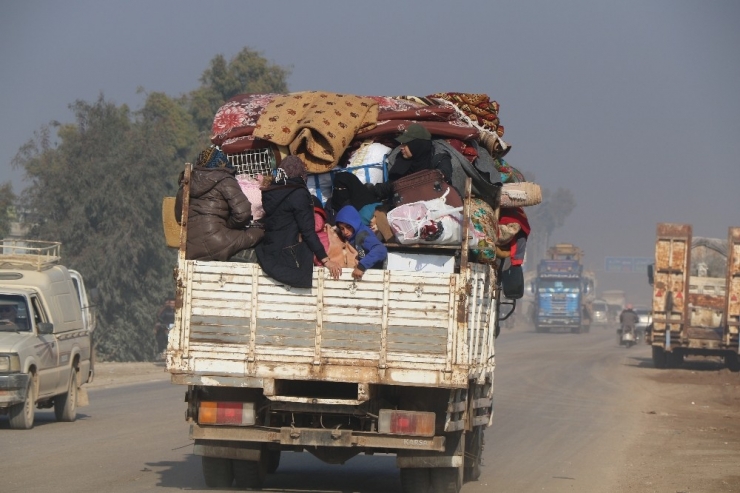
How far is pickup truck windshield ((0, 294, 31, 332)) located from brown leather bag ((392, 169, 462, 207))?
296 inches

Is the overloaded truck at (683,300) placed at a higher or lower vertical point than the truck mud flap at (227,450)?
higher

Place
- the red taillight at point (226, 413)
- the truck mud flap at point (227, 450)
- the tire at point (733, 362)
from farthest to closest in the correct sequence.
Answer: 1. the tire at point (733, 362)
2. the truck mud flap at point (227, 450)
3. the red taillight at point (226, 413)

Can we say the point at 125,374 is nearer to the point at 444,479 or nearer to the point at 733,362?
the point at 733,362

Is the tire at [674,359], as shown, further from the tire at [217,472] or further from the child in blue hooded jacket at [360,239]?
the child in blue hooded jacket at [360,239]

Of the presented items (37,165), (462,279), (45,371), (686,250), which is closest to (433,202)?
(462,279)

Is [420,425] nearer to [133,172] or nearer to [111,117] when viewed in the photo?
[133,172]

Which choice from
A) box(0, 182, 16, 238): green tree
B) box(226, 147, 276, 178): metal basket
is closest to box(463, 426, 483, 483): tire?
box(226, 147, 276, 178): metal basket

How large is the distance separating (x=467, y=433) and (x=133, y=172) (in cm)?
2958

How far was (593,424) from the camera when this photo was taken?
1933 cm

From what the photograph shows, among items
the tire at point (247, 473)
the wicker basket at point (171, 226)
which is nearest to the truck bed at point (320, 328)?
the wicker basket at point (171, 226)

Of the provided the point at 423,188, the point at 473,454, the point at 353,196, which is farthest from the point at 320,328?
the point at 473,454

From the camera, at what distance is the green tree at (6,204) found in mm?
46344

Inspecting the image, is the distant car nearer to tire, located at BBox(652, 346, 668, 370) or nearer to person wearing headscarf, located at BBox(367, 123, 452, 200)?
tire, located at BBox(652, 346, 668, 370)

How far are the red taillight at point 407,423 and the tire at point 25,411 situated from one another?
7.40m
